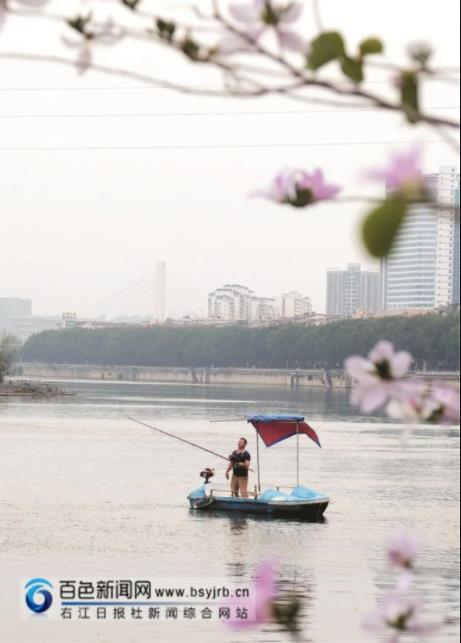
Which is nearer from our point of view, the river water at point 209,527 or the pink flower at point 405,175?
the pink flower at point 405,175

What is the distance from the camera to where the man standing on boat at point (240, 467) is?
2305 cm

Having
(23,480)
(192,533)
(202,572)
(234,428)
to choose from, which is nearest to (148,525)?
(192,533)

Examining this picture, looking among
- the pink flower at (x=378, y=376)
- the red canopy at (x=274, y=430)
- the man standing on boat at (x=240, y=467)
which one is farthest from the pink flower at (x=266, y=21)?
the red canopy at (x=274, y=430)

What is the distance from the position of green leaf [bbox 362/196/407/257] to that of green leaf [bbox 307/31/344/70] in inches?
8.7

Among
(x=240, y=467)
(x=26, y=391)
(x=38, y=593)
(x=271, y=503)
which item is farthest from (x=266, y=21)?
(x=26, y=391)

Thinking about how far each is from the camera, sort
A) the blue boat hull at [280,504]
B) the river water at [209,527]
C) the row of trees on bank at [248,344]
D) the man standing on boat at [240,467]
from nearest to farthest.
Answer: the river water at [209,527], the man standing on boat at [240,467], the blue boat hull at [280,504], the row of trees on bank at [248,344]

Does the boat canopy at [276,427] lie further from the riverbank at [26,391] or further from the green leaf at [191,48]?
the riverbank at [26,391]

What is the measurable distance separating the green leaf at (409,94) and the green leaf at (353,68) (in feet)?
0.21

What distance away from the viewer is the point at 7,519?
77.3ft

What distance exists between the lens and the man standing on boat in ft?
75.6

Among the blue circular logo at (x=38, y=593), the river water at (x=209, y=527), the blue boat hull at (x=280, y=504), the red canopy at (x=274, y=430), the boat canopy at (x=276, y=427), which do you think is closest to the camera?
the river water at (x=209, y=527)

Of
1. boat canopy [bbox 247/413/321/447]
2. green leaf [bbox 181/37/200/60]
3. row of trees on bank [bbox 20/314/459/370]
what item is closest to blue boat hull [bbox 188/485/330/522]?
boat canopy [bbox 247/413/321/447]

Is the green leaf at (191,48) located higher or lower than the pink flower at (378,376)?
Answer: higher

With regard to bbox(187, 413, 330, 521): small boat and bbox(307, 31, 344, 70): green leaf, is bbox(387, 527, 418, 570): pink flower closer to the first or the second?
bbox(307, 31, 344, 70): green leaf
